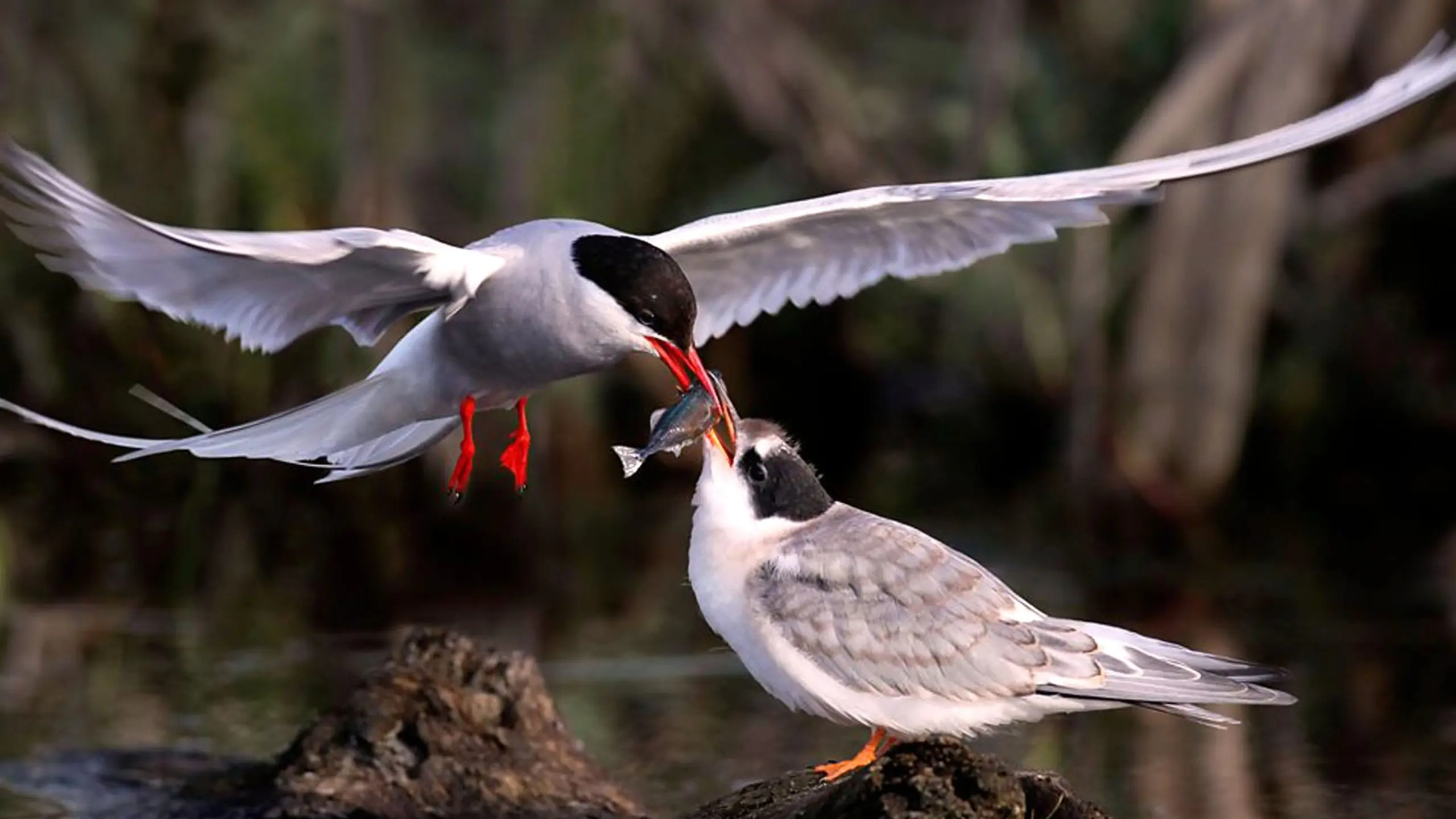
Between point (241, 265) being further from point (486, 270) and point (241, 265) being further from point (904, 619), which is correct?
point (904, 619)

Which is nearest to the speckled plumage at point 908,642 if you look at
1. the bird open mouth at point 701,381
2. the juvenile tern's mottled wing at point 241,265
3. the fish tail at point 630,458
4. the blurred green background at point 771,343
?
the bird open mouth at point 701,381

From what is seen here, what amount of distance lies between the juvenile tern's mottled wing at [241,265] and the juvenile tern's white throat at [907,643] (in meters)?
1.19

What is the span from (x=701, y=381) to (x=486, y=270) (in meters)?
0.91

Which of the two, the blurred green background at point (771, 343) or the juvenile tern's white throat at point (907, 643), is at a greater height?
the blurred green background at point (771, 343)

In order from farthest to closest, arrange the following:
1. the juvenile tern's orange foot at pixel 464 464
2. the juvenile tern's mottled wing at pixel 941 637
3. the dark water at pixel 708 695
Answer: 1. the dark water at pixel 708 695
2. the juvenile tern's orange foot at pixel 464 464
3. the juvenile tern's mottled wing at pixel 941 637

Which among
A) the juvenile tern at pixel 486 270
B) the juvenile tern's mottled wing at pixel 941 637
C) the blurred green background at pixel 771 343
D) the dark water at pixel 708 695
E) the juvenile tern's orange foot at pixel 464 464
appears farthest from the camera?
the blurred green background at pixel 771 343

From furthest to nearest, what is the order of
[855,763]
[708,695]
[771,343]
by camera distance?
[771,343] < [708,695] < [855,763]

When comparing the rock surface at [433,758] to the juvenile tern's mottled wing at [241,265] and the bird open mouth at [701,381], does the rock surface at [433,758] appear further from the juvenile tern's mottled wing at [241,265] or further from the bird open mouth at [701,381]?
the bird open mouth at [701,381]

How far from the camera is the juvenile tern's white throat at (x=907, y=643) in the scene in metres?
6.13

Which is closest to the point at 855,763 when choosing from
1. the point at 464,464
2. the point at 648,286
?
the point at 648,286

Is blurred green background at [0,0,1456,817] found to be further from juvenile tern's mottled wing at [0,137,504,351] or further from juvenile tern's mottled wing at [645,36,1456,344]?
juvenile tern's mottled wing at [0,137,504,351]

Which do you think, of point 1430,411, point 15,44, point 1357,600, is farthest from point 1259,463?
point 15,44

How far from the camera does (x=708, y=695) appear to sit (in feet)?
33.0

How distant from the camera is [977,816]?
5574 mm
